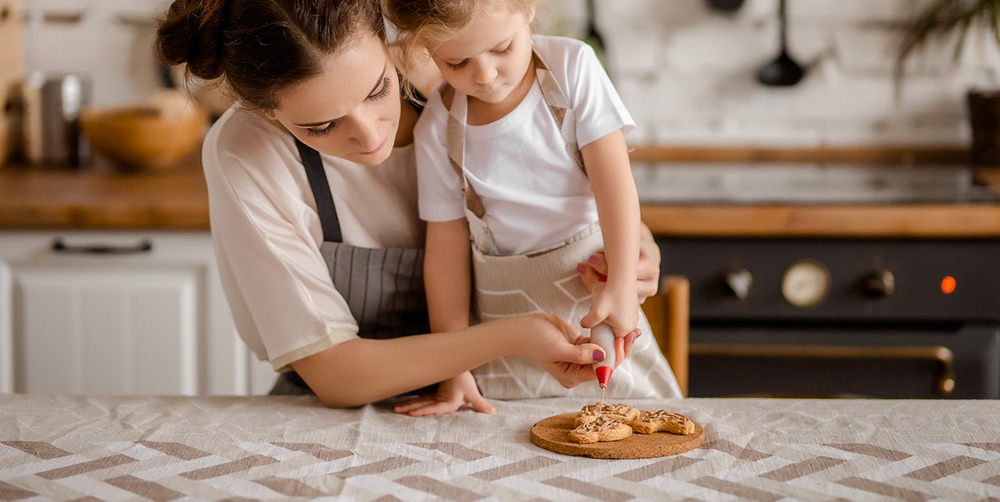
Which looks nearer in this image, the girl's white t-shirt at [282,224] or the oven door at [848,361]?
the girl's white t-shirt at [282,224]

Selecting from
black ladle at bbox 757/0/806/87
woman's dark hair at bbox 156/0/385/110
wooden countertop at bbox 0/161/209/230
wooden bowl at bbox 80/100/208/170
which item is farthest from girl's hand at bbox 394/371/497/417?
black ladle at bbox 757/0/806/87

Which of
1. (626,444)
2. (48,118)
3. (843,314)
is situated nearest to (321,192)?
(626,444)

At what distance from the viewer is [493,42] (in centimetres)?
106

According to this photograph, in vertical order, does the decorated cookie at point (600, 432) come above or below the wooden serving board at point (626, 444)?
above

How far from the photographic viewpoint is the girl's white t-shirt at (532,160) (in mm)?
1134

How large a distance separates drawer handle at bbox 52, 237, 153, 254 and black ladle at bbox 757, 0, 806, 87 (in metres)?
1.41

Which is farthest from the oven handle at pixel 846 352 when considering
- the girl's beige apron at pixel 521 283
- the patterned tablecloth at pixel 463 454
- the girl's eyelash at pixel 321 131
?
the girl's eyelash at pixel 321 131

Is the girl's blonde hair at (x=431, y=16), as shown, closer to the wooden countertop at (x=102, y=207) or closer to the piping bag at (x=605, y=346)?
the piping bag at (x=605, y=346)

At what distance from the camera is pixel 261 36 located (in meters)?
1.01

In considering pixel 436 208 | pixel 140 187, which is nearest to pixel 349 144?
pixel 436 208

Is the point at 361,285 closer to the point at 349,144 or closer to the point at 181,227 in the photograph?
the point at 349,144

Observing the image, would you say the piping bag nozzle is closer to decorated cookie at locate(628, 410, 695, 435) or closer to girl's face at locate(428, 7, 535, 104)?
decorated cookie at locate(628, 410, 695, 435)

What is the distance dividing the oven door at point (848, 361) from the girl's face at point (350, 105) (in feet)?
3.19

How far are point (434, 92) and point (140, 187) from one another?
1.06 m
